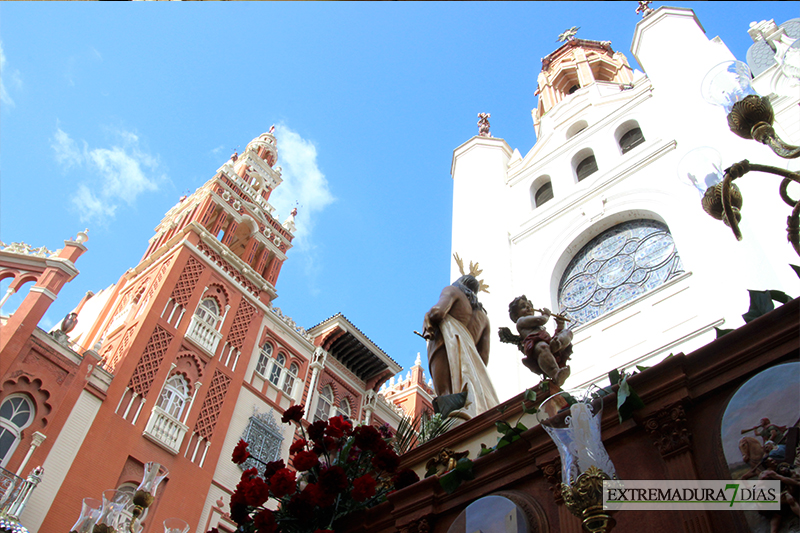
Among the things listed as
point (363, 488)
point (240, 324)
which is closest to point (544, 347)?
point (363, 488)

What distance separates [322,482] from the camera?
4.43 metres

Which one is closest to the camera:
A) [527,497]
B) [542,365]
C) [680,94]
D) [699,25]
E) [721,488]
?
[721,488]

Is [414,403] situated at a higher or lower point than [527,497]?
higher

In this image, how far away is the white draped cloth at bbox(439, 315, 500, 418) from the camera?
621cm

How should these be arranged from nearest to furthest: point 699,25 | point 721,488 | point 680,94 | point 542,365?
point 721,488 < point 542,365 < point 680,94 < point 699,25

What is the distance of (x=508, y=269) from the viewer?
15.9m

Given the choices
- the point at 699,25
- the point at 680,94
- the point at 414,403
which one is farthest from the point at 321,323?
the point at 699,25

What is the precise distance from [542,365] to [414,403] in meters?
23.1

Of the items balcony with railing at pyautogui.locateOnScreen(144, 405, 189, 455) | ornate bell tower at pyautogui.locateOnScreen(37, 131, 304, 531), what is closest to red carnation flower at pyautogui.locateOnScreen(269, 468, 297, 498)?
ornate bell tower at pyautogui.locateOnScreen(37, 131, 304, 531)

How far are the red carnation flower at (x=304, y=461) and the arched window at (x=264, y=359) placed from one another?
15894 mm

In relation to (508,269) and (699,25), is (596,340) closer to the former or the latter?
(508,269)

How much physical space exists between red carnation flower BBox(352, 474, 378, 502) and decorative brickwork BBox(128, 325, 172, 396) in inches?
511

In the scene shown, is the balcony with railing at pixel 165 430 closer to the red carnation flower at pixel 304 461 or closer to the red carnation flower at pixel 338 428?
the red carnation flower at pixel 338 428

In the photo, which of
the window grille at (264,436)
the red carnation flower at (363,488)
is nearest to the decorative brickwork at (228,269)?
the window grille at (264,436)
